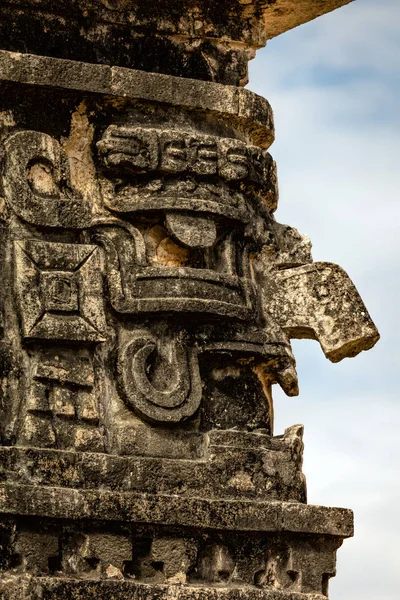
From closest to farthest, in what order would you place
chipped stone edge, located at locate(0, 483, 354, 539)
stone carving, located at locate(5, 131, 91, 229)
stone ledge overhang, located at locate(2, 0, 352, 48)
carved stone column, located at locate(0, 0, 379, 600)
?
chipped stone edge, located at locate(0, 483, 354, 539), carved stone column, located at locate(0, 0, 379, 600), stone carving, located at locate(5, 131, 91, 229), stone ledge overhang, located at locate(2, 0, 352, 48)

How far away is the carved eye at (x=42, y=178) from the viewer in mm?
9109

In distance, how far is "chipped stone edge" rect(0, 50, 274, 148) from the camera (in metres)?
9.09

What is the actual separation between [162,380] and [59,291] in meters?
0.63

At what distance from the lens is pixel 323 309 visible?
9516 millimetres

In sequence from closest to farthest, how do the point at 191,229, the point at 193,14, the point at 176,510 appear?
the point at 176,510, the point at 191,229, the point at 193,14

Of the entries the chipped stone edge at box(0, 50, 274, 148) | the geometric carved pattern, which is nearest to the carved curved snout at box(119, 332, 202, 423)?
the geometric carved pattern

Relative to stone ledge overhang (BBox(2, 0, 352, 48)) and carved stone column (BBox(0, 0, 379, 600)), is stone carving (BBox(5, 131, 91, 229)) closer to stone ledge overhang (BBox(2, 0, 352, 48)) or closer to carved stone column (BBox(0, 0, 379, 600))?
carved stone column (BBox(0, 0, 379, 600))

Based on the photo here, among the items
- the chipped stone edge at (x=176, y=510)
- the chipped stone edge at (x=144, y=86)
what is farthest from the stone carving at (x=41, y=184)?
the chipped stone edge at (x=176, y=510)

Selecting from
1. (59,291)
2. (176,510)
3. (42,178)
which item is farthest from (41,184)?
(176,510)

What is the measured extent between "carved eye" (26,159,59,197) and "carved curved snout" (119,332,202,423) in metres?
0.77

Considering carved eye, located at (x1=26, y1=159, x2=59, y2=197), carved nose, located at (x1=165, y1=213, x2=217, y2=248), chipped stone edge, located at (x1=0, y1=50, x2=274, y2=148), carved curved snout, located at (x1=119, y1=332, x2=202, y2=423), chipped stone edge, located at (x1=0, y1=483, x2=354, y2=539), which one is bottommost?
chipped stone edge, located at (x1=0, y1=483, x2=354, y2=539)

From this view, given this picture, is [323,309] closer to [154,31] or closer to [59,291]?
[59,291]

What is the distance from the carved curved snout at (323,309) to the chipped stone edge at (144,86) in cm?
72

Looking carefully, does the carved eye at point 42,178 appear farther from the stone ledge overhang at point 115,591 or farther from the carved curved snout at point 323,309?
the stone ledge overhang at point 115,591
